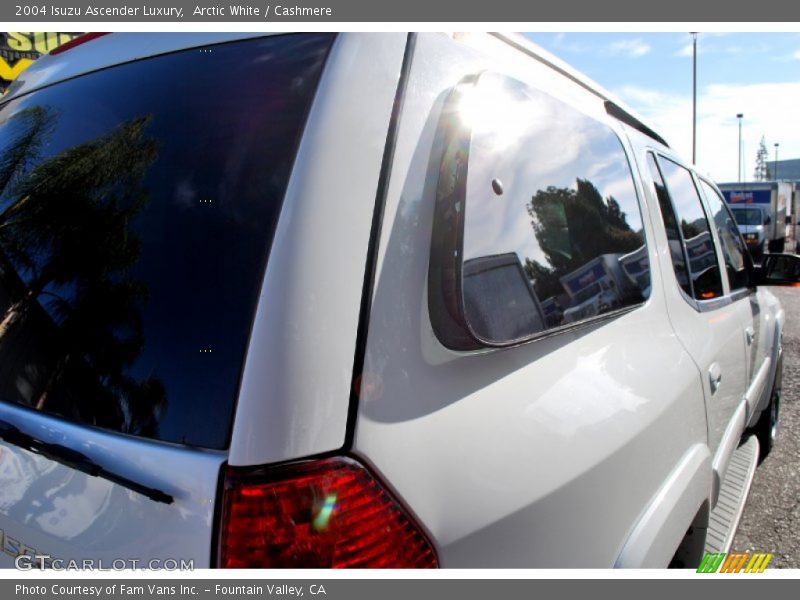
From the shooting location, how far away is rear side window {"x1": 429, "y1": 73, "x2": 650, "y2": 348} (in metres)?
1.16

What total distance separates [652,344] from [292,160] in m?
1.19

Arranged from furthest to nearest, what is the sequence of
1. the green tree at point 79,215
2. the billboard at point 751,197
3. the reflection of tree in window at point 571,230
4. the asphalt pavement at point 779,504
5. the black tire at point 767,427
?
1. the billboard at point 751,197
2. the black tire at point 767,427
3. the asphalt pavement at point 779,504
4. the reflection of tree in window at point 571,230
5. the green tree at point 79,215

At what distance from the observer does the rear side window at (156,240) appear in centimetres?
103

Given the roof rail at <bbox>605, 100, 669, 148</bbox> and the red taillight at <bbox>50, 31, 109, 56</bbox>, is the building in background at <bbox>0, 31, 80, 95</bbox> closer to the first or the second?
the red taillight at <bbox>50, 31, 109, 56</bbox>

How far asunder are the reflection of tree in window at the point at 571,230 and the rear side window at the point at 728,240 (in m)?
1.53

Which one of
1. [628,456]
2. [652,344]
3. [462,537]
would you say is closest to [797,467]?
[652,344]

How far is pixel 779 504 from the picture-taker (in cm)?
355

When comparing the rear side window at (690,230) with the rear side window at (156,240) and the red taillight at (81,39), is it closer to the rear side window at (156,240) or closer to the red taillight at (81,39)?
the rear side window at (156,240)

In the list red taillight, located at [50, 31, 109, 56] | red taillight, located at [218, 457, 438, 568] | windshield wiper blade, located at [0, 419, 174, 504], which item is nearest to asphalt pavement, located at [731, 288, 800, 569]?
red taillight, located at [218, 457, 438, 568]

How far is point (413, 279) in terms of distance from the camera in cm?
110

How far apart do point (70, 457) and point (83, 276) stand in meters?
0.38

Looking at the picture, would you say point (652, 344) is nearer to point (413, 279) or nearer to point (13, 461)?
point (413, 279)

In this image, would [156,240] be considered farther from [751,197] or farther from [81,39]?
[751,197]


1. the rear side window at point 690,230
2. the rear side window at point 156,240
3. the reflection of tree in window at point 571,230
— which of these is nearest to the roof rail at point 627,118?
the rear side window at point 690,230
